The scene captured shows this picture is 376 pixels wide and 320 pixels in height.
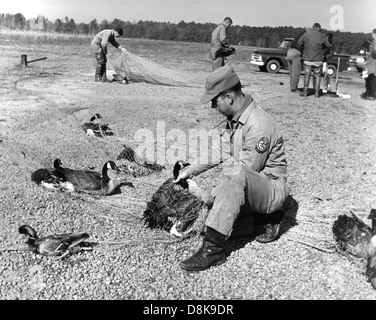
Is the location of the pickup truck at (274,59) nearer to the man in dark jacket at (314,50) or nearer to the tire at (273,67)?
the tire at (273,67)

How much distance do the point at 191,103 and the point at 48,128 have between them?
13.1 feet

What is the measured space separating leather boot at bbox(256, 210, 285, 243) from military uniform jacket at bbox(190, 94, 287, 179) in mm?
399

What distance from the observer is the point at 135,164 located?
253 inches

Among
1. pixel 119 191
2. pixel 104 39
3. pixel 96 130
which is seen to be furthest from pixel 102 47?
pixel 119 191

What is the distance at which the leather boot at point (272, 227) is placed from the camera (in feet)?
14.5

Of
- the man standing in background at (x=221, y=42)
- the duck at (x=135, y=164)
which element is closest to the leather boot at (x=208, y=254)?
the duck at (x=135, y=164)

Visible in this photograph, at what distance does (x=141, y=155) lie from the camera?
6.87 m

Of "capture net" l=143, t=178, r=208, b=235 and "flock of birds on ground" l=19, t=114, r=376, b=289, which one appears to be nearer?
"flock of birds on ground" l=19, t=114, r=376, b=289

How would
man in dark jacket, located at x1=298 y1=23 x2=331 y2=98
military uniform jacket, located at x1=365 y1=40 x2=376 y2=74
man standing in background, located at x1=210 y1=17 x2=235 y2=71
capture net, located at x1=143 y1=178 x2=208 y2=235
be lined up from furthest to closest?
man in dark jacket, located at x1=298 y1=23 x2=331 y2=98 → military uniform jacket, located at x1=365 y1=40 x2=376 y2=74 → man standing in background, located at x1=210 y1=17 x2=235 y2=71 → capture net, located at x1=143 y1=178 x2=208 y2=235

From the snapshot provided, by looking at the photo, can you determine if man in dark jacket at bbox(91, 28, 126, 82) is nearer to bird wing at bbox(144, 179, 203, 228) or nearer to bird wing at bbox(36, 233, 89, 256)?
bird wing at bbox(144, 179, 203, 228)

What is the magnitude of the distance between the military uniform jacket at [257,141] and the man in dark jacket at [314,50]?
28.3 feet

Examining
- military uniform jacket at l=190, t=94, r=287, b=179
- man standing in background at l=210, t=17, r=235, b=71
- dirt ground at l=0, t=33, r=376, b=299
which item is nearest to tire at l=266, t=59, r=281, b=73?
man standing in background at l=210, t=17, r=235, b=71

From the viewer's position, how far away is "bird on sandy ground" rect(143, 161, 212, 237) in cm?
441
